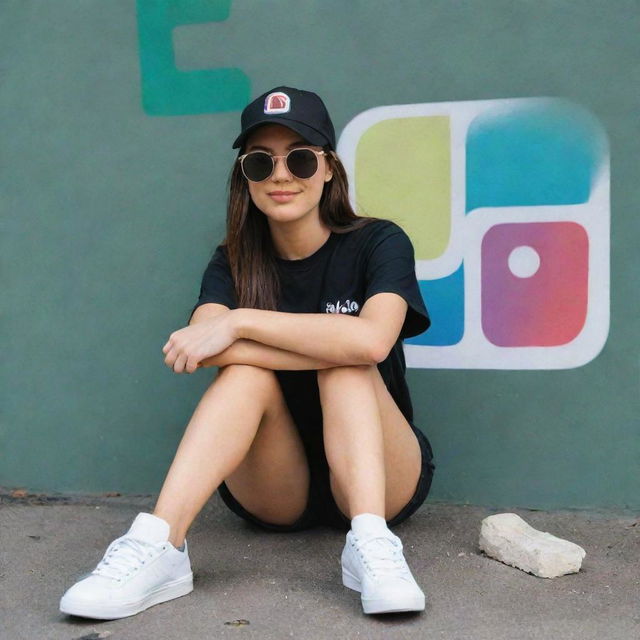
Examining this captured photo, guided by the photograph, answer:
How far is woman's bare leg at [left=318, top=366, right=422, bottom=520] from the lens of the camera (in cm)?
190

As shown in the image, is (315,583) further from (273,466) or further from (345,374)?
(345,374)

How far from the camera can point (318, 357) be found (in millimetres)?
1980

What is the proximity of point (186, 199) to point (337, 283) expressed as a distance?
0.70m

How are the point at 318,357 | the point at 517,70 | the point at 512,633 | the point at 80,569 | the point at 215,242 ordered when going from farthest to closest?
1. the point at 215,242
2. the point at 517,70
3. the point at 80,569
4. the point at 318,357
5. the point at 512,633

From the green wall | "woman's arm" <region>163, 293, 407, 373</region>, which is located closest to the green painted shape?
the green wall

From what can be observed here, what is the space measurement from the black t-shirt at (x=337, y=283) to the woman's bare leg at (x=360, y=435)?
167mm

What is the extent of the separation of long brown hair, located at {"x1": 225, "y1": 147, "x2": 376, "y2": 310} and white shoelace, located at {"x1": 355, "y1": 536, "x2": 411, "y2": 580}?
0.68 metres

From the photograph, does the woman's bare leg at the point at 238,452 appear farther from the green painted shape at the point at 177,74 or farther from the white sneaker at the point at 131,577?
the green painted shape at the point at 177,74

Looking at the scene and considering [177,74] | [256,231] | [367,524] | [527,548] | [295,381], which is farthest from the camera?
[177,74]

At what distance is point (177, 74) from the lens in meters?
2.66

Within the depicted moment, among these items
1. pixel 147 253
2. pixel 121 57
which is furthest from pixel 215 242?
pixel 121 57

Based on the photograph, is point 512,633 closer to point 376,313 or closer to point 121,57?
point 376,313

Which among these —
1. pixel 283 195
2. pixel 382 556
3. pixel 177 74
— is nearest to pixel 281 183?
pixel 283 195

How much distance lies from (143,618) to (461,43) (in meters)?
1.72
